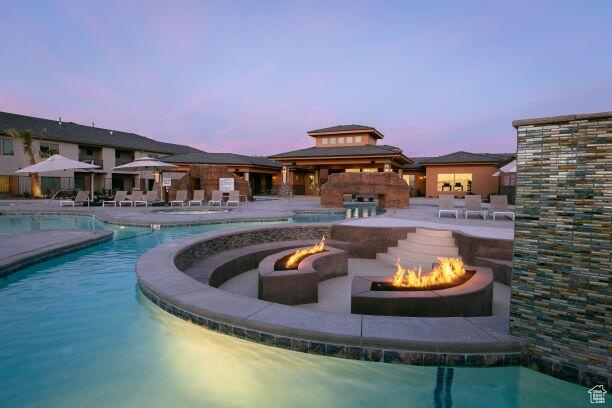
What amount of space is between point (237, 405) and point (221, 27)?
20791 millimetres

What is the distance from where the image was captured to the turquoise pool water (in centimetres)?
284

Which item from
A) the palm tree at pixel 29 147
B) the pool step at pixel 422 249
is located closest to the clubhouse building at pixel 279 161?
the palm tree at pixel 29 147

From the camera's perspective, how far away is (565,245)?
9.27ft

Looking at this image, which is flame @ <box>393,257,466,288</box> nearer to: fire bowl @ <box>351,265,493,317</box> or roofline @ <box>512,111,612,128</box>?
fire bowl @ <box>351,265,493,317</box>

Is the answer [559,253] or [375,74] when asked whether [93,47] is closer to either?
[375,74]

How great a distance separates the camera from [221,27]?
19.0 m

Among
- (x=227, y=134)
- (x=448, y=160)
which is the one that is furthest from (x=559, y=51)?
(x=227, y=134)

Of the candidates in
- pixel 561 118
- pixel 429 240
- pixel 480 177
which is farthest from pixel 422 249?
pixel 480 177

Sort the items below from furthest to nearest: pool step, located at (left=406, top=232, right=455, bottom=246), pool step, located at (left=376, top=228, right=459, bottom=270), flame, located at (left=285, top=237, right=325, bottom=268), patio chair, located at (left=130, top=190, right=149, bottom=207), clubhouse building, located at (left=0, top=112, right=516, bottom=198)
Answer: clubhouse building, located at (left=0, top=112, right=516, bottom=198) < patio chair, located at (left=130, top=190, right=149, bottom=207) < pool step, located at (left=406, top=232, right=455, bottom=246) < pool step, located at (left=376, top=228, right=459, bottom=270) < flame, located at (left=285, top=237, right=325, bottom=268)

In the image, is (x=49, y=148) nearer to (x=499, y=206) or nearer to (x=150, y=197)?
(x=150, y=197)

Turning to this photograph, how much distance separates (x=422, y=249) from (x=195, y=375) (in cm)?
654

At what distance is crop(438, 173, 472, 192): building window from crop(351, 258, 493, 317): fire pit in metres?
29.1

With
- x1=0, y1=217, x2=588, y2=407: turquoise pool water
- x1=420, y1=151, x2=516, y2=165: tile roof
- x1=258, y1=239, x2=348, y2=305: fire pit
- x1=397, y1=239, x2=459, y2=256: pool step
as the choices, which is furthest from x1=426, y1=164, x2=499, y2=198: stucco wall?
x1=0, y1=217, x2=588, y2=407: turquoise pool water

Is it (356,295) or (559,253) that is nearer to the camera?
(559,253)
